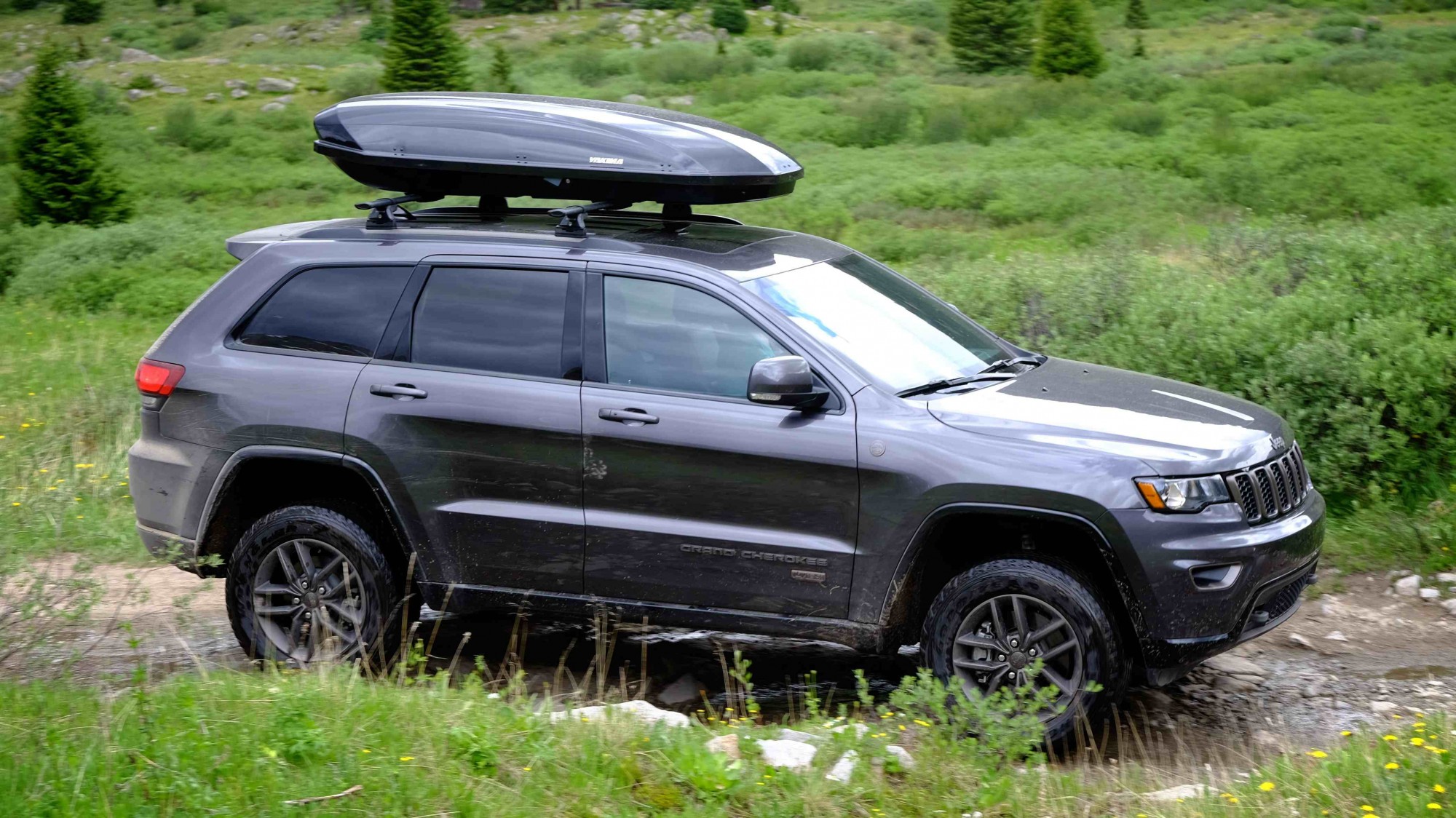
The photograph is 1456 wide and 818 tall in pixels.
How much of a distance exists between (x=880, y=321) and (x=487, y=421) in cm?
159

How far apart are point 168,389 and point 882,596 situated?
3.05 metres

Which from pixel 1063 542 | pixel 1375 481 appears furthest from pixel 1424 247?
pixel 1063 542

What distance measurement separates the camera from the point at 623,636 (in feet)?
19.9

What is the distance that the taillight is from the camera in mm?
5332

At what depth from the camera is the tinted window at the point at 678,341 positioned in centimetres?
480

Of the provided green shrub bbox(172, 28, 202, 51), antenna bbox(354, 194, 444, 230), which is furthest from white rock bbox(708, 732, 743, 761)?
green shrub bbox(172, 28, 202, 51)

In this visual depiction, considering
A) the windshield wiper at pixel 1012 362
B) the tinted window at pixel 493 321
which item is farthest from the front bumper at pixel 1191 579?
the tinted window at pixel 493 321

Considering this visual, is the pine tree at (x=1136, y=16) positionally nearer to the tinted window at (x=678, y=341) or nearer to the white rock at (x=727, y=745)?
the tinted window at (x=678, y=341)

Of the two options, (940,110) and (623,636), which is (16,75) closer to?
(940,110)

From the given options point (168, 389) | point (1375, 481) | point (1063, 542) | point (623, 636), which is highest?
point (168, 389)

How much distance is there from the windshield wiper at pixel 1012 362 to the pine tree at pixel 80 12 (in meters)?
75.0

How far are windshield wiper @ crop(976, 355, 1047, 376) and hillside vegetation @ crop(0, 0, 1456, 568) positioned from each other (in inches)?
84.8

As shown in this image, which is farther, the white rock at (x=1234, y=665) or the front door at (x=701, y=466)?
the white rock at (x=1234, y=665)

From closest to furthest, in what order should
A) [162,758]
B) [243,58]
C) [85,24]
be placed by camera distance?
[162,758], [243,58], [85,24]
